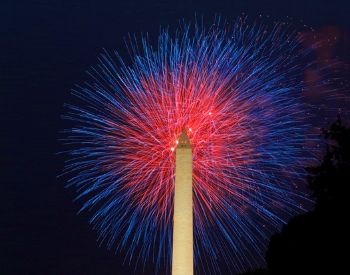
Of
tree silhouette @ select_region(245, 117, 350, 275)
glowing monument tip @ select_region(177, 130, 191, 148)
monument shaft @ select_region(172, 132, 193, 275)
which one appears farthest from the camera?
monument shaft @ select_region(172, 132, 193, 275)

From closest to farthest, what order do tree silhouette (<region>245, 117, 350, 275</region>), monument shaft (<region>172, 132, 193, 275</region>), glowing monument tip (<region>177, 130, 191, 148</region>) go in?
tree silhouette (<region>245, 117, 350, 275</region>)
glowing monument tip (<region>177, 130, 191, 148</region>)
monument shaft (<region>172, 132, 193, 275</region>)

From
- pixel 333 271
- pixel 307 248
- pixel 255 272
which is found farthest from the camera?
pixel 255 272

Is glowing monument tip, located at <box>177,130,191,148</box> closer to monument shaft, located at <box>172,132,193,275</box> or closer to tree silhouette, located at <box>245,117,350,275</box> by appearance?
monument shaft, located at <box>172,132,193,275</box>

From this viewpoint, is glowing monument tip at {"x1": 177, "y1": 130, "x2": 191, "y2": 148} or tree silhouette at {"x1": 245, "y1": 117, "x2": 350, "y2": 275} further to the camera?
glowing monument tip at {"x1": 177, "y1": 130, "x2": 191, "y2": 148}

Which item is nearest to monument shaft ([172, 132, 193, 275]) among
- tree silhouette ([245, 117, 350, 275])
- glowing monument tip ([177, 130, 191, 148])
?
glowing monument tip ([177, 130, 191, 148])

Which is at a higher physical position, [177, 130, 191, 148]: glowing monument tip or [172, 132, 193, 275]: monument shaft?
[177, 130, 191, 148]: glowing monument tip

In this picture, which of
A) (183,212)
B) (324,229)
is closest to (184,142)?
(183,212)

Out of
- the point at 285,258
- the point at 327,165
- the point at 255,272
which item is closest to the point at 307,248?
the point at 285,258

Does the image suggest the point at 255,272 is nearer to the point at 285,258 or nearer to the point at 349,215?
the point at 285,258
